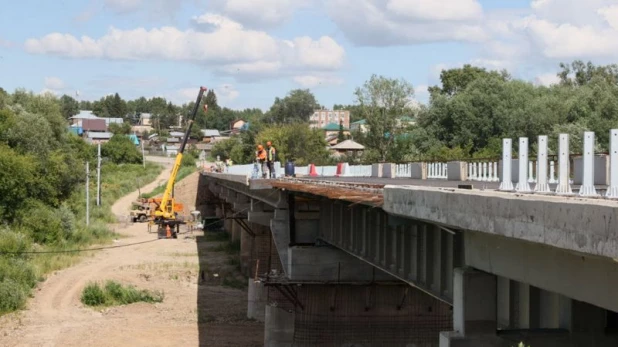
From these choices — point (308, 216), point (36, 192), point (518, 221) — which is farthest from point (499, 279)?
point (36, 192)

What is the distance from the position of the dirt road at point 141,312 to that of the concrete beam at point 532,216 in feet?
77.2

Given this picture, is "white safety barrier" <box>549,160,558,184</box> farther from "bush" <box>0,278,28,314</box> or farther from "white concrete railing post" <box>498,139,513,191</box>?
"bush" <box>0,278,28,314</box>

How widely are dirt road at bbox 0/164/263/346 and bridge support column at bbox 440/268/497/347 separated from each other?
2198cm

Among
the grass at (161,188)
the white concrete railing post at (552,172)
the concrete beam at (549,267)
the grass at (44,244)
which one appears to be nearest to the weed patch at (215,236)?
the grass at (44,244)

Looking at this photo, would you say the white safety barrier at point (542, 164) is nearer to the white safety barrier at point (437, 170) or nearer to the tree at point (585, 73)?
the white safety barrier at point (437, 170)

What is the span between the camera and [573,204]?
8969 millimetres

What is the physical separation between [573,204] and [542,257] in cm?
243

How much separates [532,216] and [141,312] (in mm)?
33475

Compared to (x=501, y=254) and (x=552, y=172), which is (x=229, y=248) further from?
(x=501, y=254)

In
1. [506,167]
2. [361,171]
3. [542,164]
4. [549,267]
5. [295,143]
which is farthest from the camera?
[295,143]

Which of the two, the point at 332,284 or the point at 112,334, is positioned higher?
the point at 332,284

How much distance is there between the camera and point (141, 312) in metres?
41.5

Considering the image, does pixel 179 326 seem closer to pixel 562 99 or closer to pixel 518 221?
pixel 518 221

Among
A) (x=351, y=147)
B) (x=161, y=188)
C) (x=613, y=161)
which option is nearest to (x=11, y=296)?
(x=613, y=161)
